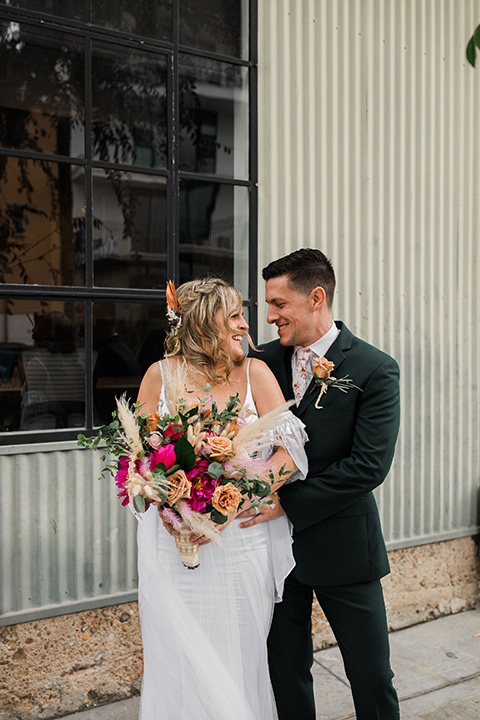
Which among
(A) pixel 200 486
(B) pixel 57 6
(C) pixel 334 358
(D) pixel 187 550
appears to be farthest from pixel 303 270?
(B) pixel 57 6

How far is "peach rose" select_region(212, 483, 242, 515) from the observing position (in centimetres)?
238

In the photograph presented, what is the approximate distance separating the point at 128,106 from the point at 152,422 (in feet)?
7.79

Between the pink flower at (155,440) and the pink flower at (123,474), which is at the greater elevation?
the pink flower at (155,440)

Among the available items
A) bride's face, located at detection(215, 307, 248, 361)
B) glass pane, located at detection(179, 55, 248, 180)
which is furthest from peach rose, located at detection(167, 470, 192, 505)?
glass pane, located at detection(179, 55, 248, 180)

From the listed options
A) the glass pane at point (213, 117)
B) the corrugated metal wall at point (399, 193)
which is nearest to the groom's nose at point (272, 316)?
the corrugated metal wall at point (399, 193)

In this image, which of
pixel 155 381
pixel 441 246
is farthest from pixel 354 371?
pixel 441 246

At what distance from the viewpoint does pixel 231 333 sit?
2.80 m

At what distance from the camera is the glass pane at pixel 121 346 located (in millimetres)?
4000

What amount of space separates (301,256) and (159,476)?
127cm

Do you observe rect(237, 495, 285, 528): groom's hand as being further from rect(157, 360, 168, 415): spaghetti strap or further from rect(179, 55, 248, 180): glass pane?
rect(179, 55, 248, 180): glass pane

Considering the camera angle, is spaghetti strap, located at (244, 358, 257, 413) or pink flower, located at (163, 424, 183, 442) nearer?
pink flower, located at (163, 424, 183, 442)

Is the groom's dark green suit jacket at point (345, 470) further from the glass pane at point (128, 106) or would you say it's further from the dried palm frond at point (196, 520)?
the glass pane at point (128, 106)

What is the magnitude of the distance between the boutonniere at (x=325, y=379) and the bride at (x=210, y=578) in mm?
188

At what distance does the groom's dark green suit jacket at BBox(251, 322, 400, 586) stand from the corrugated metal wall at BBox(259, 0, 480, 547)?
151 centimetres
